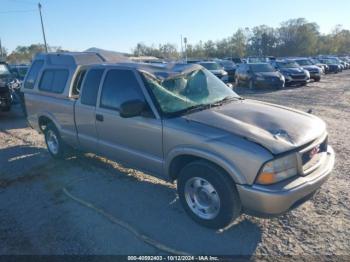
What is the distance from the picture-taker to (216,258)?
3191 millimetres

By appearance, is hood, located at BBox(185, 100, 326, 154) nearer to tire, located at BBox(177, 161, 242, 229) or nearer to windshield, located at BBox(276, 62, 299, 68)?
tire, located at BBox(177, 161, 242, 229)

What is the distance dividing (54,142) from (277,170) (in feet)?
15.1

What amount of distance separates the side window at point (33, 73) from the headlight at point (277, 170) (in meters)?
5.09

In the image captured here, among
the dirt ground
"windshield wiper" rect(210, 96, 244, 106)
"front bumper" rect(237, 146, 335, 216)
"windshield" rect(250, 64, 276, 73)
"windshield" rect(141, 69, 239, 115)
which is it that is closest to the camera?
"front bumper" rect(237, 146, 335, 216)

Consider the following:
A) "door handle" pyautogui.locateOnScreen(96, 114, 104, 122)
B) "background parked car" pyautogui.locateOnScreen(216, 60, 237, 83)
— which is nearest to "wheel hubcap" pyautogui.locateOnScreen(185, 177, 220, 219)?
"door handle" pyautogui.locateOnScreen(96, 114, 104, 122)

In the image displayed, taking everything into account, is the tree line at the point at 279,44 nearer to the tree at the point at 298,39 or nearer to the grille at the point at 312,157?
the tree at the point at 298,39

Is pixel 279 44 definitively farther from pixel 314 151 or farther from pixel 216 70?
pixel 314 151

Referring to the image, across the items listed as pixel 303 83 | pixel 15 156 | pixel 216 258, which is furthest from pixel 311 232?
pixel 303 83

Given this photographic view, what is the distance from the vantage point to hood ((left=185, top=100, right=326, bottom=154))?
327 centimetres

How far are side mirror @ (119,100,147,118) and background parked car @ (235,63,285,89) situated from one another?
1546 centimetres

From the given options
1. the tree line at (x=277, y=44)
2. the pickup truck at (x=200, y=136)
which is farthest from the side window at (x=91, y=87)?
the tree line at (x=277, y=44)

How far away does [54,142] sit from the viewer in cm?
636

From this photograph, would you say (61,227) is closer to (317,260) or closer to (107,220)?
(107,220)

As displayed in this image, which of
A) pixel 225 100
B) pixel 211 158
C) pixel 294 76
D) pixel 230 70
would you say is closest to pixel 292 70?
pixel 294 76
